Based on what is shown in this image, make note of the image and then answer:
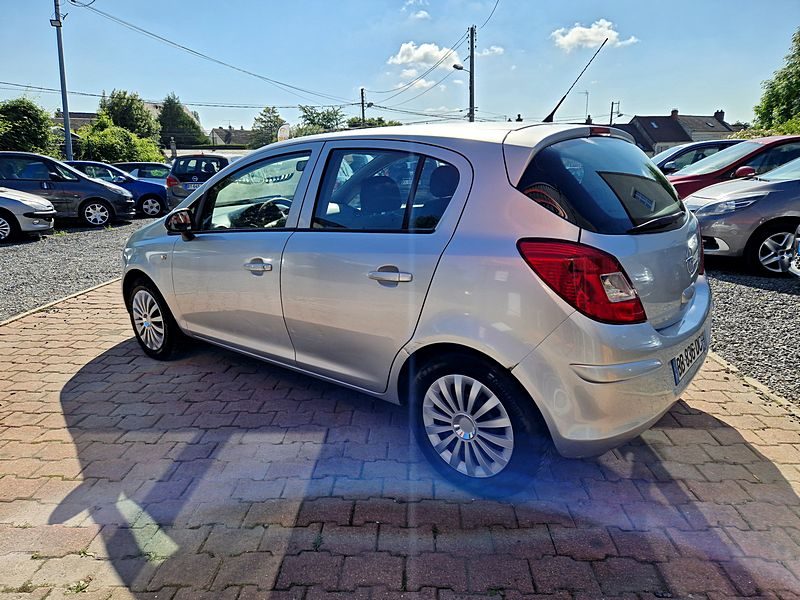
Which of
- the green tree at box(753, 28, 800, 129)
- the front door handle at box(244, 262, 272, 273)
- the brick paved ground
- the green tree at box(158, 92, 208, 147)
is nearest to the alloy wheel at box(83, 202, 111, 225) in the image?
the brick paved ground

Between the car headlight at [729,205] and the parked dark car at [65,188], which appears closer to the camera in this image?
the car headlight at [729,205]

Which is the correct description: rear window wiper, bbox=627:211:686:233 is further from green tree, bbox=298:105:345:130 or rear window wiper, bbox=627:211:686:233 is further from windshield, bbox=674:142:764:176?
green tree, bbox=298:105:345:130

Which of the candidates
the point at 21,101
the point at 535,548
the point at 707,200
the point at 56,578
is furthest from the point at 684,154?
the point at 21,101

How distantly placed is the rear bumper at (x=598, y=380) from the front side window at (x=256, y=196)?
180 centimetres

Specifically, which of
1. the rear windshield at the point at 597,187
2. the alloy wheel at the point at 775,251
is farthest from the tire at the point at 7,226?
the alloy wheel at the point at 775,251

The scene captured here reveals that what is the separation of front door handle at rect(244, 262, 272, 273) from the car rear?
5.13 feet

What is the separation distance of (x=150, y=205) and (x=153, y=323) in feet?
40.3

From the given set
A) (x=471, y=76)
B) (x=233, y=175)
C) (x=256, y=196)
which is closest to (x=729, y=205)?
(x=256, y=196)

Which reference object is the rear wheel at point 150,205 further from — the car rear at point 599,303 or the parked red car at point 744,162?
the car rear at point 599,303

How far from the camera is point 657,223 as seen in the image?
8.15ft

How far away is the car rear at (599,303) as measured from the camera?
2.16 metres

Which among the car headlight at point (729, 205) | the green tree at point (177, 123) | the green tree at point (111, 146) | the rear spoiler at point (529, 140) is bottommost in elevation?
the car headlight at point (729, 205)

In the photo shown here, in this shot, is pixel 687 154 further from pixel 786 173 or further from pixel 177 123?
pixel 177 123

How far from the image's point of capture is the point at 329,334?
298cm
